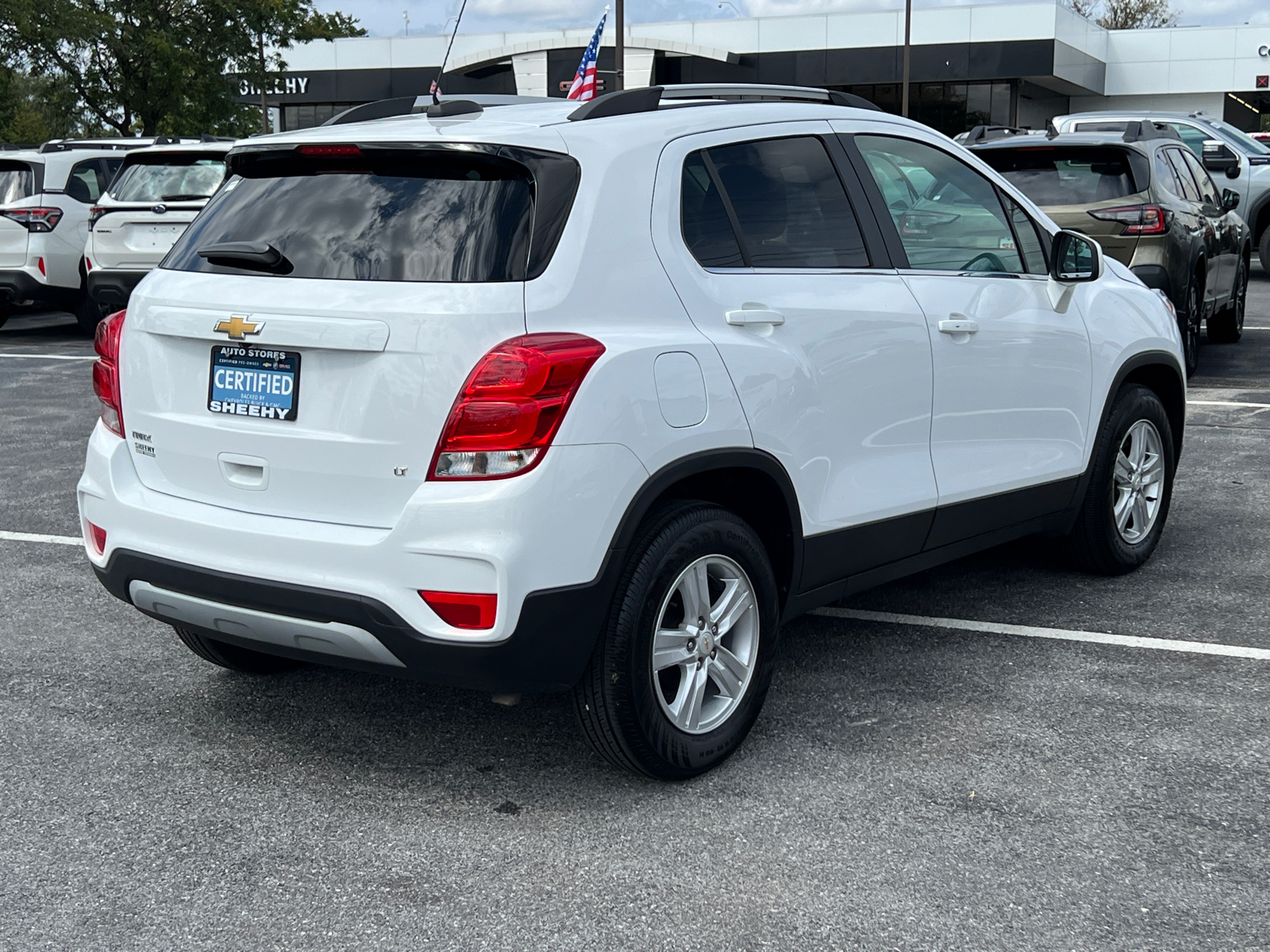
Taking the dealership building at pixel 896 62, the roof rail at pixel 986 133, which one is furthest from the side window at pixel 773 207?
the dealership building at pixel 896 62

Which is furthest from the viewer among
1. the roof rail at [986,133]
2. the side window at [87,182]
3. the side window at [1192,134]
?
the side window at [1192,134]

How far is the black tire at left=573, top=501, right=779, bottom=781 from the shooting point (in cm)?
363

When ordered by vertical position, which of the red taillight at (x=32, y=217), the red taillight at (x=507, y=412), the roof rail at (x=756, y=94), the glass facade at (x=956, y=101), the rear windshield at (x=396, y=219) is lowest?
the glass facade at (x=956, y=101)

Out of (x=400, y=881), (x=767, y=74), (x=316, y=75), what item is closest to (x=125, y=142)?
(x=400, y=881)

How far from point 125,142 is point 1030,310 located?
42.4 feet

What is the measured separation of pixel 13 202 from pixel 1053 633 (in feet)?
41.7

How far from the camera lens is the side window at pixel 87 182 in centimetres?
1505

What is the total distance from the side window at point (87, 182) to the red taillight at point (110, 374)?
11818 millimetres

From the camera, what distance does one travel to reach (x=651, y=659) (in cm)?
371

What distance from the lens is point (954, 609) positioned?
5465 millimetres

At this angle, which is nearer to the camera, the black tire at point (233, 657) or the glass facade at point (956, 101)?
the black tire at point (233, 657)

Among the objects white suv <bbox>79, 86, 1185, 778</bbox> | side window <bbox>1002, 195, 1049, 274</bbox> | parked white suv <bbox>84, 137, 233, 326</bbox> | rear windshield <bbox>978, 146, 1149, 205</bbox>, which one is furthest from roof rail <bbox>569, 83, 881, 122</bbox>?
parked white suv <bbox>84, 137, 233, 326</bbox>

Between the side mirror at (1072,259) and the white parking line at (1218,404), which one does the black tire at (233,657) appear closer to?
the side mirror at (1072,259)

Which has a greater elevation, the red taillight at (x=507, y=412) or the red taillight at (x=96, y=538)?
the red taillight at (x=507, y=412)
